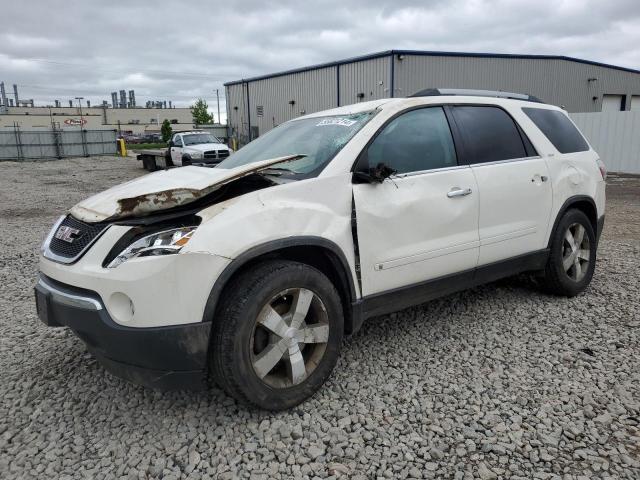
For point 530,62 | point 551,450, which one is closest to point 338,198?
point 551,450

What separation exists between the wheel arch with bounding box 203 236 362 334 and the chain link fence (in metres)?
33.2

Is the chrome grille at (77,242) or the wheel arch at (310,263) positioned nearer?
the wheel arch at (310,263)

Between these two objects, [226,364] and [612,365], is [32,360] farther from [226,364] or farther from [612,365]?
[612,365]

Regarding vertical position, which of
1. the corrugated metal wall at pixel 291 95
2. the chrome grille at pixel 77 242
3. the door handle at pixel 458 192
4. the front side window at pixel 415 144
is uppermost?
the corrugated metal wall at pixel 291 95

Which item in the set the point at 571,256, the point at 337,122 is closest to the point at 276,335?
the point at 337,122

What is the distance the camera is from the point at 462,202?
3590 millimetres

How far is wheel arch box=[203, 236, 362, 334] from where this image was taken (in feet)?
8.41

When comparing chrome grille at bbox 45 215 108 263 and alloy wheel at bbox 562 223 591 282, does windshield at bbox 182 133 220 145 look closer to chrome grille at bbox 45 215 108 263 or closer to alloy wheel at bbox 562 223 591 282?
alloy wheel at bbox 562 223 591 282

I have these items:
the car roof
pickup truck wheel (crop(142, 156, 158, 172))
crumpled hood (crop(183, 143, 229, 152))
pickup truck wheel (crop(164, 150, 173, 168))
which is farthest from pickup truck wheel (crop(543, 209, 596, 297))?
pickup truck wheel (crop(142, 156, 158, 172))

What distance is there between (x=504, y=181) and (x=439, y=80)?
2123 centimetres

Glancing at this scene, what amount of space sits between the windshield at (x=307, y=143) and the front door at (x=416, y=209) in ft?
0.73

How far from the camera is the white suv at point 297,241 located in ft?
8.28

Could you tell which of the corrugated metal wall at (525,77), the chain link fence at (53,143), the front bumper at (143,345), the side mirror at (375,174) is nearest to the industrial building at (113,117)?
the chain link fence at (53,143)

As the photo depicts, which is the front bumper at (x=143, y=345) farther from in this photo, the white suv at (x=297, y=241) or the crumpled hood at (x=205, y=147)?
the crumpled hood at (x=205, y=147)
